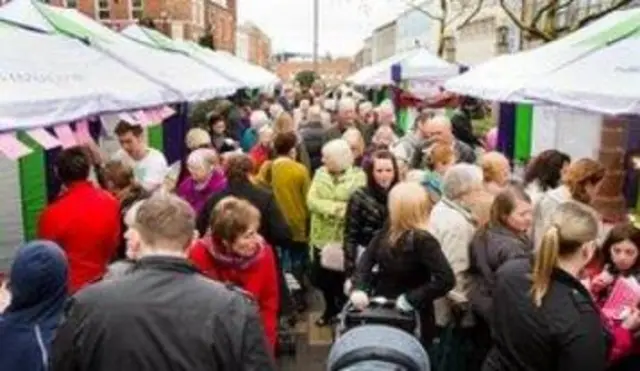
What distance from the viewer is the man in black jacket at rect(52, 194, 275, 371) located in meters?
2.61

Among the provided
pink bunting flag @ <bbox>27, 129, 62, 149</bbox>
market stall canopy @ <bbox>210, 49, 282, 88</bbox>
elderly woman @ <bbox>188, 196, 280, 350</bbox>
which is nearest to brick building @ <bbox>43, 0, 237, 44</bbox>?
market stall canopy @ <bbox>210, 49, 282, 88</bbox>

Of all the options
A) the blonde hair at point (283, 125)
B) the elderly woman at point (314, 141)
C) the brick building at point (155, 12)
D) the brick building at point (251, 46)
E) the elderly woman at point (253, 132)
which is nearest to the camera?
the blonde hair at point (283, 125)

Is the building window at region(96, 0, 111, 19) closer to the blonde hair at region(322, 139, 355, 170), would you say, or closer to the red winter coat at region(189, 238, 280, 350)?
the blonde hair at region(322, 139, 355, 170)

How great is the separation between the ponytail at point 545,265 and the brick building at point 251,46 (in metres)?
76.8

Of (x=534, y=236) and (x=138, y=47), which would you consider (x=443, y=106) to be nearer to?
(x=138, y=47)

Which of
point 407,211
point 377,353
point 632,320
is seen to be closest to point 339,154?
point 407,211

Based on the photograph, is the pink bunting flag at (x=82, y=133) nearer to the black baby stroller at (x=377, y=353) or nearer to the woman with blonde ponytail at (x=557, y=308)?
the woman with blonde ponytail at (x=557, y=308)

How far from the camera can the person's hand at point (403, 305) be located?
452 centimetres

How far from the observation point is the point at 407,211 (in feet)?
15.1

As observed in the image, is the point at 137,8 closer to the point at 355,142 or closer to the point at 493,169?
the point at 355,142

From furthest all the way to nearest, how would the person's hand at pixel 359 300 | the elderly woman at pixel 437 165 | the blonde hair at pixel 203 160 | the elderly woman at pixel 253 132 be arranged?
the elderly woman at pixel 253 132
the blonde hair at pixel 203 160
the elderly woman at pixel 437 165
the person's hand at pixel 359 300

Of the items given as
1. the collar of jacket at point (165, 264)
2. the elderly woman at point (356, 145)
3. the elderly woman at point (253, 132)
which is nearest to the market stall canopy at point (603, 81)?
the elderly woman at point (356, 145)

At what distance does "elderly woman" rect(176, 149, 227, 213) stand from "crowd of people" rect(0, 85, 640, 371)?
1 cm

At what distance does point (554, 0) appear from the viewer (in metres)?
16.1
